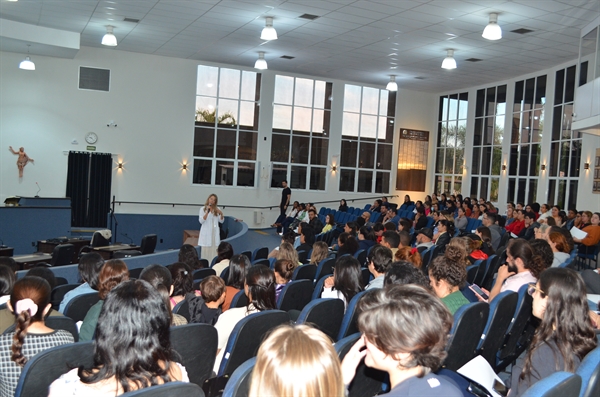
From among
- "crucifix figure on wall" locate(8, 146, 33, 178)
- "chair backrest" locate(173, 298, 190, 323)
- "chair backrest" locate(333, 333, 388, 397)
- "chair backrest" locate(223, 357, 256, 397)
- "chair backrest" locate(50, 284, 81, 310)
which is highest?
"crucifix figure on wall" locate(8, 146, 33, 178)

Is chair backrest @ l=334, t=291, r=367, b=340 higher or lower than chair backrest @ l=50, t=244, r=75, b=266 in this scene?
higher

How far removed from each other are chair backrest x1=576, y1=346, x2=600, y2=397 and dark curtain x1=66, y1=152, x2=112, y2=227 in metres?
15.2

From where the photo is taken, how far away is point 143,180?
645 inches

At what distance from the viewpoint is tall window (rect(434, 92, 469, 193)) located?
1936cm

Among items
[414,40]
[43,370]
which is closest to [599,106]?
[414,40]

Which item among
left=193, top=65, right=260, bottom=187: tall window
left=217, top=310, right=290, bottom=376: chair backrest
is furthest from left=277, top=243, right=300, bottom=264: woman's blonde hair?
left=193, top=65, right=260, bottom=187: tall window

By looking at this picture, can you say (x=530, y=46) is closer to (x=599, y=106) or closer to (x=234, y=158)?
(x=599, y=106)

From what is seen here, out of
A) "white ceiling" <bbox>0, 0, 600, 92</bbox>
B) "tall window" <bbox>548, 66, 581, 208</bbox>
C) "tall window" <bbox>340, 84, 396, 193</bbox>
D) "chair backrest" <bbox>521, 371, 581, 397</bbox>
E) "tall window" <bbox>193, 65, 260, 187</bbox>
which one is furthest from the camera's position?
"tall window" <bbox>340, 84, 396, 193</bbox>

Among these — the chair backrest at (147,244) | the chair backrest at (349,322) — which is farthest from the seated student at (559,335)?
the chair backrest at (147,244)

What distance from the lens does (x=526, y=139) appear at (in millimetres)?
16516

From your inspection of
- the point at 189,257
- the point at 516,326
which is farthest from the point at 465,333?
the point at 189,257

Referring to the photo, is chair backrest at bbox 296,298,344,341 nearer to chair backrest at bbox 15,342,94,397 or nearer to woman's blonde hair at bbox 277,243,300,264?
chair backrest at bbox 15,342,94,397

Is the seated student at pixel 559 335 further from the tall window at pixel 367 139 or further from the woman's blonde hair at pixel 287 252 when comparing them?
the tall window at pixel 367 139

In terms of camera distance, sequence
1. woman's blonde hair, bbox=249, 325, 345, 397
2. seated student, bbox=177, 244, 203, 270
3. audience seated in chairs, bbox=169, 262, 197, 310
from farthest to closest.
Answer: seated student, bbox=177, 244, 203, 270
audience seated in chairs, bbox=169, 262, 197, 310
woman's blonde hair, bbox=249, 325, 345, 397
